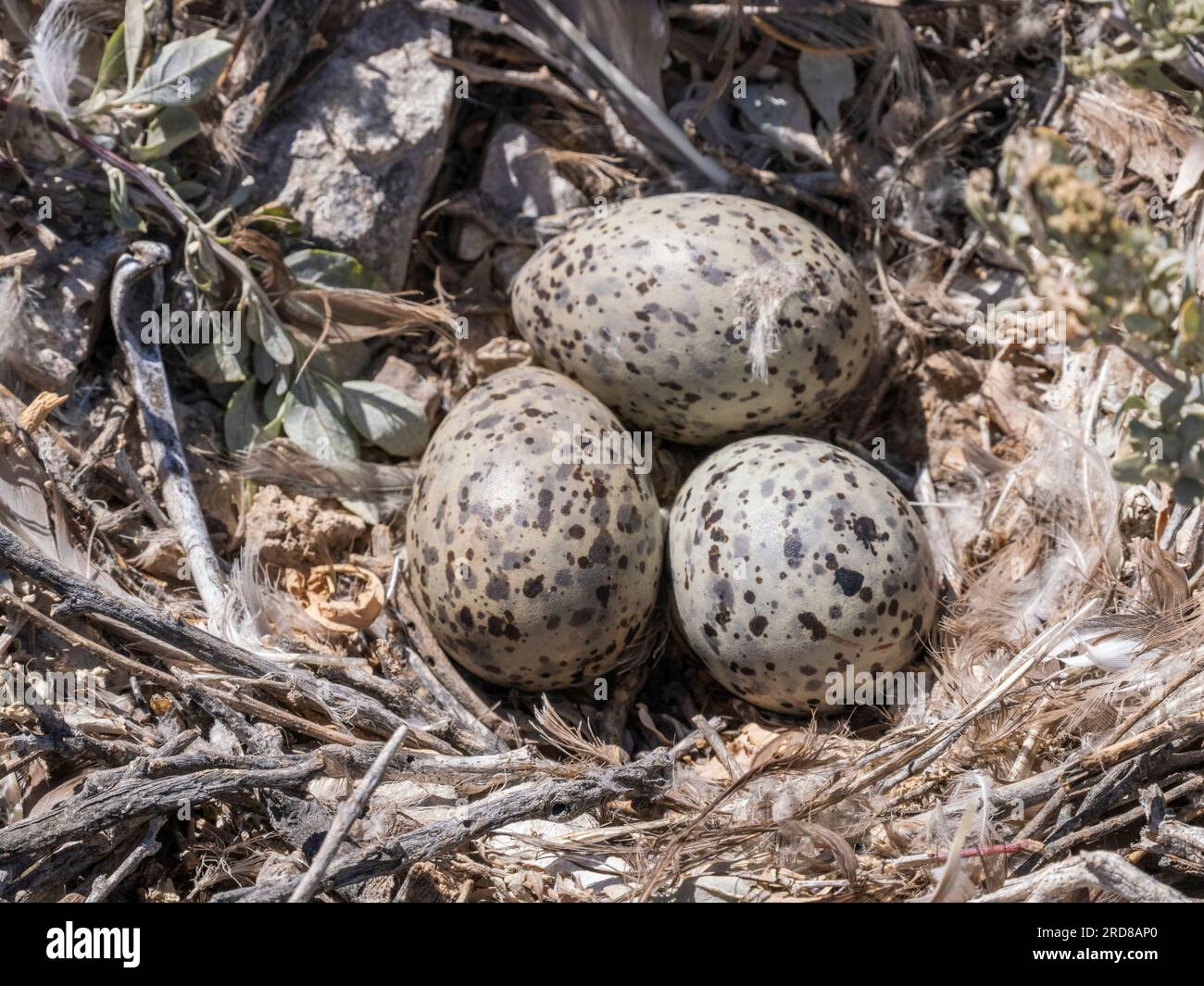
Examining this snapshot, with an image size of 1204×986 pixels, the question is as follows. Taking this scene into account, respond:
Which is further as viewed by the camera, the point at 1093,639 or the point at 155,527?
the point at 155,527

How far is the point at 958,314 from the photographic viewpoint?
281 centimetres

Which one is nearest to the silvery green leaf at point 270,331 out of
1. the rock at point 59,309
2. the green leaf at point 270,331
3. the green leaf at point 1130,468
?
the green leaf at point 270,331

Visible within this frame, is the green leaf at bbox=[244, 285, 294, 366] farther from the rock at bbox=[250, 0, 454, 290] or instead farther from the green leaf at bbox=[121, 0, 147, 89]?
the green leaf at bbox=[121, 0, 147, 89]

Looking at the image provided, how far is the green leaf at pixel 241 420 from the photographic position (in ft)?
8.65

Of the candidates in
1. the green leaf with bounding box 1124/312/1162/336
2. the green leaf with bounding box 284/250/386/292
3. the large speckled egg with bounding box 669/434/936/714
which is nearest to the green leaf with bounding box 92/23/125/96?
the green leaf with bounding box 284/250/386/292

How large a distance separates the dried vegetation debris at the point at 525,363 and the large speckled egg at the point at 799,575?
14 cm

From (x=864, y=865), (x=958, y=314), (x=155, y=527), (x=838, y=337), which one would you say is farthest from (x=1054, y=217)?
(x=155, y=527)

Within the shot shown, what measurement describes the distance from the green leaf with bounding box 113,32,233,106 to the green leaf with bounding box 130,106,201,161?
5 cm

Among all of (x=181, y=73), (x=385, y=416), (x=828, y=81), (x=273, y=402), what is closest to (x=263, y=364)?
(x=273, y=402)

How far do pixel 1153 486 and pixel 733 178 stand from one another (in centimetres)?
129

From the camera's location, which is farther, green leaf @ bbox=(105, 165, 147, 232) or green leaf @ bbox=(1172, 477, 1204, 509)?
green leaf @ bbox=(105, 165, 147, 232)

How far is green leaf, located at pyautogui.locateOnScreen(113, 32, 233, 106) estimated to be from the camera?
7.89 ft

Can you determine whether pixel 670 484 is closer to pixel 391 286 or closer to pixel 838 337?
pixel 838 337

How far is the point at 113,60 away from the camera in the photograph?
2426 millimetres
